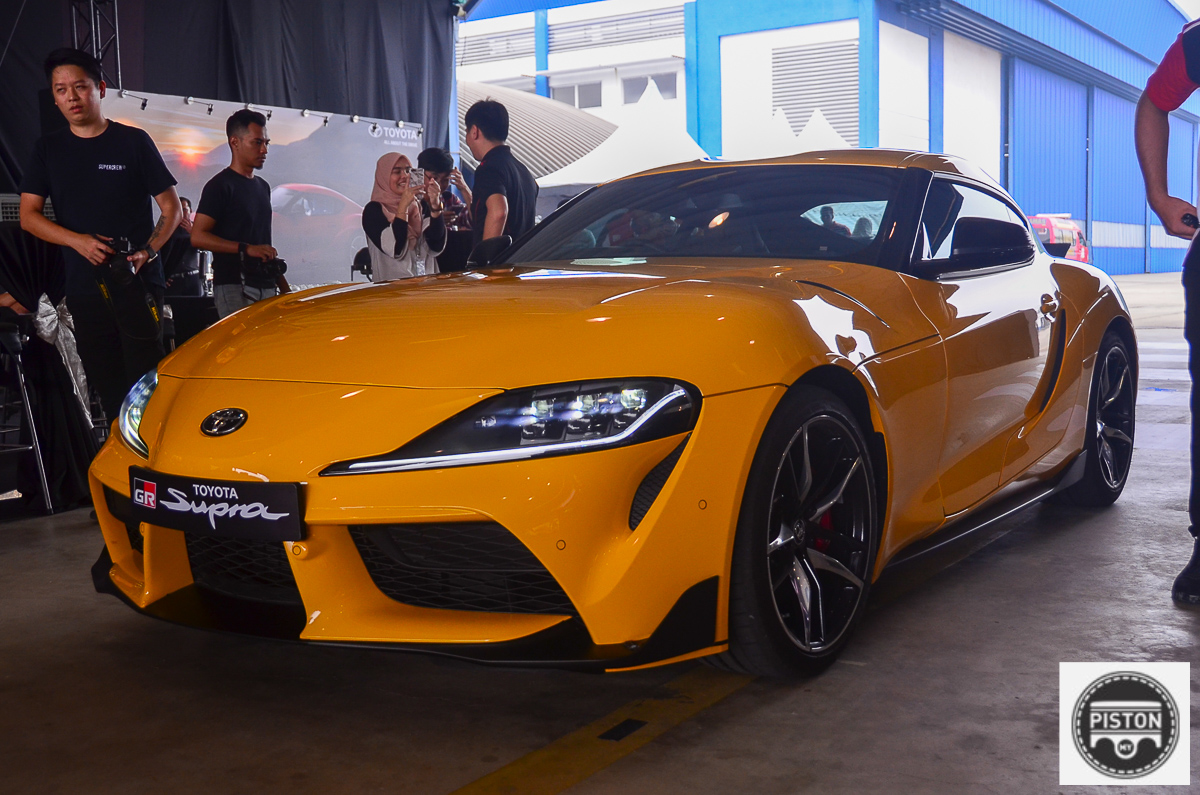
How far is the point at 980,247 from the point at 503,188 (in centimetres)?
257

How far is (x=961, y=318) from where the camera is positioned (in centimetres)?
307

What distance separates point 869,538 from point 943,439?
425 mm

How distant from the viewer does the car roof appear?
336 centimetres

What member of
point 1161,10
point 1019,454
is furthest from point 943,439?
point 1161,10

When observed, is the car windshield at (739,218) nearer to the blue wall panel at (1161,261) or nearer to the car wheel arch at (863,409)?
the car wheel arch at (863,409)

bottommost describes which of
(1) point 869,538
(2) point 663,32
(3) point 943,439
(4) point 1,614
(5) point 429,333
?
(4) point 1,614

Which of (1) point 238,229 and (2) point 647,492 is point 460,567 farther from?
(1) point 238,229

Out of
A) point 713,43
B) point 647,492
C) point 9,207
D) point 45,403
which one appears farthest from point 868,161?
point 713,43

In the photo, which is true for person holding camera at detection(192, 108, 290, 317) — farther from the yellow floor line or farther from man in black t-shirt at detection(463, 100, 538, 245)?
the yellow floor line

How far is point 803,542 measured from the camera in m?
2.49

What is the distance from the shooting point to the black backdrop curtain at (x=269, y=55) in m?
7.96

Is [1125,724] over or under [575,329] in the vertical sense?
under

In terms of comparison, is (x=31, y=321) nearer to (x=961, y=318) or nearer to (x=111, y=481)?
(x=111, y=481)

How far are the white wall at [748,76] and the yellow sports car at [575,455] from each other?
2883cm
